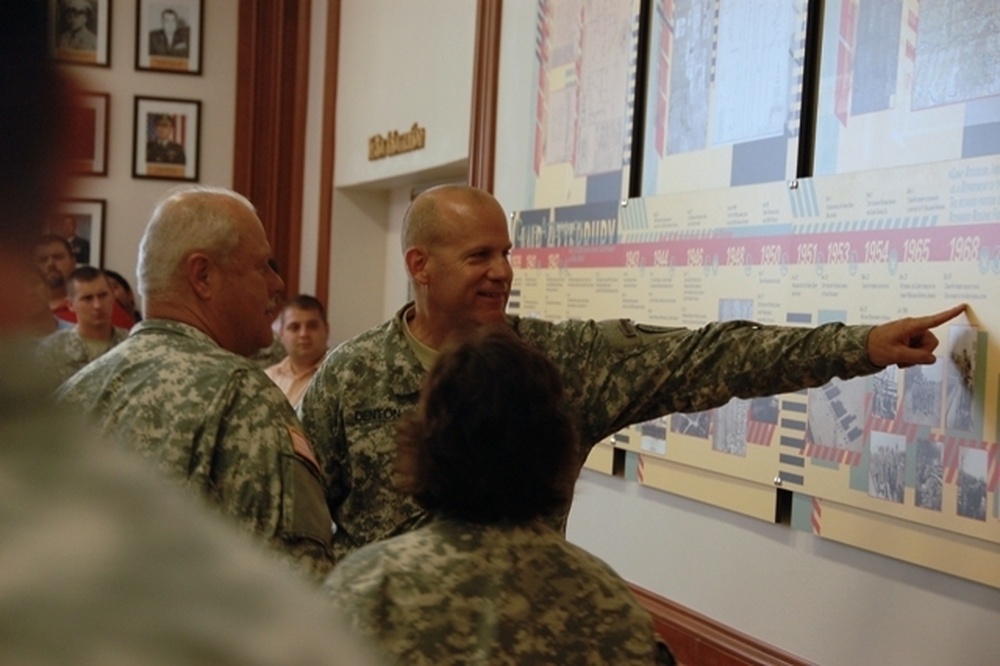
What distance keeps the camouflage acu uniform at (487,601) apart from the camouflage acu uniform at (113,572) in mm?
1345

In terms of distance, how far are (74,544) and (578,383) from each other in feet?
8.21

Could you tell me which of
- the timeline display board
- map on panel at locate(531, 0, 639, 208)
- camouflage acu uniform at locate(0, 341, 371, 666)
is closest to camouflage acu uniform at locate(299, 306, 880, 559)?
the timeline display board

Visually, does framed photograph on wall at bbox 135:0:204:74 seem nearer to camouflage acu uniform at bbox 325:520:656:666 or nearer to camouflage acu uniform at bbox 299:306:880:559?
camouflage acu uniform at bbox 299:306:880:559

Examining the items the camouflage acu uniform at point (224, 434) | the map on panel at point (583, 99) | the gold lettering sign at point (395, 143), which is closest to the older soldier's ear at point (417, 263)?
the camouflage acu uniform at point (224, 434)

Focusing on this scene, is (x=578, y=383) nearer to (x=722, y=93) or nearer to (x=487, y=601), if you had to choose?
(x=487, y=601)

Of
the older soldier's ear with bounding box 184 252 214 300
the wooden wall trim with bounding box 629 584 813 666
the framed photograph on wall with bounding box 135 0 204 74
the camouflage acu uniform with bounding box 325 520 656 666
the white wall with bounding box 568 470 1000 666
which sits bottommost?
the wooden wall trim with bounding box 629 584 813 666

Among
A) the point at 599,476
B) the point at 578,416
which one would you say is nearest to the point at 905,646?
the point at 578,416

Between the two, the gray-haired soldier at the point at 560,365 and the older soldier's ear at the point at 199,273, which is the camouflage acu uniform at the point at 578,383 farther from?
the older soldier's ear at the point at 199,273

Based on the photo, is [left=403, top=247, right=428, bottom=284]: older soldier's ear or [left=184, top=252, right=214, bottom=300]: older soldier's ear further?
[left=403, top=247, right=428, bottom=284]: older soldier's ear

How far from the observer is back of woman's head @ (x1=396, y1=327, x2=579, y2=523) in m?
1.93

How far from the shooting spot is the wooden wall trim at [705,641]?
3.83m

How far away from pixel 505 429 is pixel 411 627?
324 millimetres

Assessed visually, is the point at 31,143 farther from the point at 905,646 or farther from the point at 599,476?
the point at 599,476

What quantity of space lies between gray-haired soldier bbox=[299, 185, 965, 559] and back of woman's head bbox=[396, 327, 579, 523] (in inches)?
32.4
